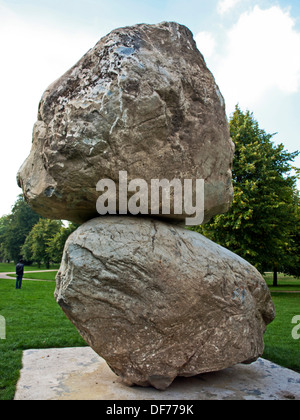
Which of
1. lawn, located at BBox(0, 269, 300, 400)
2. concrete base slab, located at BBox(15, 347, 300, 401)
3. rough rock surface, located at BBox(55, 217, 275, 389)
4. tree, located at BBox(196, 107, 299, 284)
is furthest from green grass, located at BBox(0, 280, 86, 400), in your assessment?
tree, located at BBox(196, 107, 299, 284)

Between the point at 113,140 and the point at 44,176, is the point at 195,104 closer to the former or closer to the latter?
the point at 113,140

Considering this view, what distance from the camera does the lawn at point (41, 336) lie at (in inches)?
207

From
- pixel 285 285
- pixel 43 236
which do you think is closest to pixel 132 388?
pixel 285 285

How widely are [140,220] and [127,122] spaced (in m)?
1.20

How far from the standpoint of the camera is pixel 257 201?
16.4 metres

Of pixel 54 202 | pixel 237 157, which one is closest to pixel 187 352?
pixel 54 202

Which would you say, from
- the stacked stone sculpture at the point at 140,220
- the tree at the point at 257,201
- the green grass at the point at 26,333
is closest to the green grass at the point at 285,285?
the tree at the point at 257,201

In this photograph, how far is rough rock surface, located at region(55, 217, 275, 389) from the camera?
12.8 ft

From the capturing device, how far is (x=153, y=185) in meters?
4.11

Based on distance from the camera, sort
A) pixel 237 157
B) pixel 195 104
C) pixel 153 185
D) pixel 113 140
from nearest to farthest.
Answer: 1. pixel 113 140
2. pixel 153 185
3. pixel 195 104
4. pixel 237 157

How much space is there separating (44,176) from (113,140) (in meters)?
1.07

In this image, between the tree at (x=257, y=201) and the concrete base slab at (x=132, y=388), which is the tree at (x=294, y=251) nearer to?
the tree at (x=257, y=201)

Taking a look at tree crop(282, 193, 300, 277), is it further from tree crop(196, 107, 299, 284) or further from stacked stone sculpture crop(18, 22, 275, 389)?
stacked stone sculpture crop(18, 22, 275, 389)

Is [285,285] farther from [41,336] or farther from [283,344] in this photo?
[41,336]
